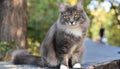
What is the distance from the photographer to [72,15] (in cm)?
378

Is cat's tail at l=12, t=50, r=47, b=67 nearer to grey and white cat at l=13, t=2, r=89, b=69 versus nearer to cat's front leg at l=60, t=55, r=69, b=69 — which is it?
grey and white cat at l=13, t=2, r=89, b=69

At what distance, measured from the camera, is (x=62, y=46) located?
12.2 ft

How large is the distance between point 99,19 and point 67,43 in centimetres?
680

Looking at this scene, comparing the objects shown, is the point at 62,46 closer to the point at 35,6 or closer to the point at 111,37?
the point at 35,6

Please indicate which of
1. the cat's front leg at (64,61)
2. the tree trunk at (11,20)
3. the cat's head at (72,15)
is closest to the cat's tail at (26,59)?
the cat's front leg at (64,61)

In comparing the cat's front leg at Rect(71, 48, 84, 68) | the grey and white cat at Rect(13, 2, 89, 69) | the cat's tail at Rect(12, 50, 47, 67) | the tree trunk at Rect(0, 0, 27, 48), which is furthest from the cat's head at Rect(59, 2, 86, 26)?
the tree trunk at Rect(0, 0, 27, 48)

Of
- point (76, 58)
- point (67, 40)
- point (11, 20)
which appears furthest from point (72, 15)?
point (11, 20)

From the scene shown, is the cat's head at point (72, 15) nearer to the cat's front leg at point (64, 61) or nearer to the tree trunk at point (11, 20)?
the cat's front leg at point (64, 61)

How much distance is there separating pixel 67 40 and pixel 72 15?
28 centimetres

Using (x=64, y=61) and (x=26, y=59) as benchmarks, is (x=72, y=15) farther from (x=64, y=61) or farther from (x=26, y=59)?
(x=26, y=59)

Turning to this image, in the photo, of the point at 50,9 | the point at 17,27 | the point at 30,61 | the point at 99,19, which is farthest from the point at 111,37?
the point at 30,61

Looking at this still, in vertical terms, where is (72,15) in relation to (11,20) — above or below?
below

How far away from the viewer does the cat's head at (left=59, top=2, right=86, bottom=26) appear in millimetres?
3768

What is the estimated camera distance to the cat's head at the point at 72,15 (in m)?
3.77
